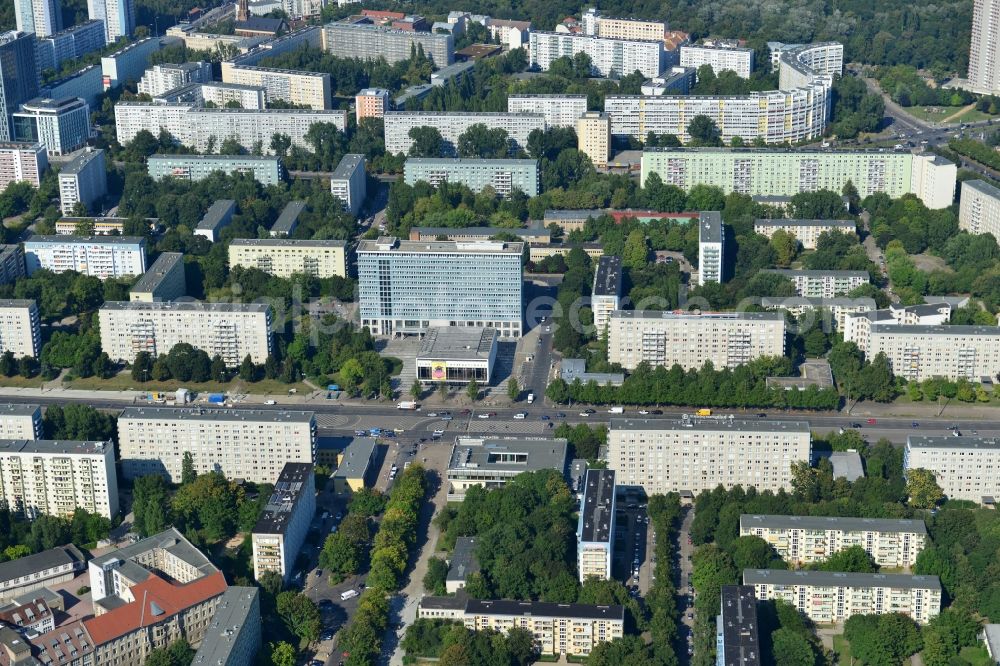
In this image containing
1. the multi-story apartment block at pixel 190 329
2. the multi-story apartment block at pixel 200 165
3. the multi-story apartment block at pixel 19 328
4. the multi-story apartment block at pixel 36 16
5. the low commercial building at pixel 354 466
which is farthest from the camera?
the multi-story apartment block at pixel 36 16

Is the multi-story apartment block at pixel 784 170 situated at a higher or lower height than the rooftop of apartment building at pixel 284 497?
higher

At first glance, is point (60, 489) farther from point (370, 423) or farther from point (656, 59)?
point (656, 59)

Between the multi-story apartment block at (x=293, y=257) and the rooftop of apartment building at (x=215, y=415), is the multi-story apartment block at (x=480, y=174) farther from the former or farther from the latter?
the rooftop of apartment building at (x=215, y=415)

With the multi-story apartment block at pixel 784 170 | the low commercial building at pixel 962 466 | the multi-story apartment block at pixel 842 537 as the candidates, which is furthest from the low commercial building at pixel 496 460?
the multi-story apartment block at pixel 784 170

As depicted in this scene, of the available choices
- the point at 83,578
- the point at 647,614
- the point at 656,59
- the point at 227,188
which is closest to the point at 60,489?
the point at 83,578

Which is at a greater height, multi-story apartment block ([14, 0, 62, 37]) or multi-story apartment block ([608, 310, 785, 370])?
multi-story apartment block ([14, 0, 62, 37])

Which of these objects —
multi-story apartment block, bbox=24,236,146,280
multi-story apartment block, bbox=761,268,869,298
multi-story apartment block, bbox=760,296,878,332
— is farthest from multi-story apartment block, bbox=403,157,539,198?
multi-story apartment block, bbox=760,296,878,332

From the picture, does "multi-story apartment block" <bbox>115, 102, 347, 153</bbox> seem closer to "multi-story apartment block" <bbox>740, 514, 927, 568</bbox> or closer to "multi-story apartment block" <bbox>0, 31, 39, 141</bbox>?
"multi-story apartment block" <bbox>0, 31, 39, 141</bbox>
